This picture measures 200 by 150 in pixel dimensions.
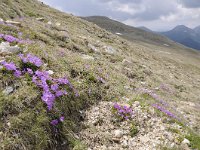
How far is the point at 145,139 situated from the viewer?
9070mm

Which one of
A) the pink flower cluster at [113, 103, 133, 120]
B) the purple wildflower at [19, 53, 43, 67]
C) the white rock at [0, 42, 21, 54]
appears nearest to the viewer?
the purple wildflower at [19, 53, 43, 67]

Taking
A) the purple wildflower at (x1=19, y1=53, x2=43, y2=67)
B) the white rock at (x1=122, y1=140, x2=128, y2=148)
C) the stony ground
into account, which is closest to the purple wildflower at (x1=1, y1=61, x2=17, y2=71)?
the purple wildflower at (x1=19, y1=53, x2=43, y2=67)

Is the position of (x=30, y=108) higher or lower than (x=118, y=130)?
higher

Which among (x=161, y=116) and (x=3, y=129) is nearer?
(x=3, y=129)

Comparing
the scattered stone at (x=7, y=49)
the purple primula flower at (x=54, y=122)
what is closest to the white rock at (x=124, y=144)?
the purple primula flower at (x=54, y=122)

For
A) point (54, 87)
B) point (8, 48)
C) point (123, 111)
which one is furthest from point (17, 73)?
point (123, 111)

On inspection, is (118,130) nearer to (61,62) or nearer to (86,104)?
(86,104)

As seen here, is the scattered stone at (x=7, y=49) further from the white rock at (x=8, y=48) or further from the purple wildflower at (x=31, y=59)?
the purple wildflower at (x=31, y=59)

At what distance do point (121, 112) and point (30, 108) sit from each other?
378 centimetres

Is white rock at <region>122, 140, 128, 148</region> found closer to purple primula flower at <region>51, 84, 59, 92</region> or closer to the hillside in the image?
the hillside

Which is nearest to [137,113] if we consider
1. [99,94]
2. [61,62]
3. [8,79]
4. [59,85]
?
[99,94]

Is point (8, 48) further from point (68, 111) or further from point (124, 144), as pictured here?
point (124, 144)

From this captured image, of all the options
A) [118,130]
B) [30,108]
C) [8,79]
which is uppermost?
[8,79]

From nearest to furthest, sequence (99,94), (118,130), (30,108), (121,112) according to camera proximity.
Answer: (30,108), (118,130), (121,112), (99,94)
